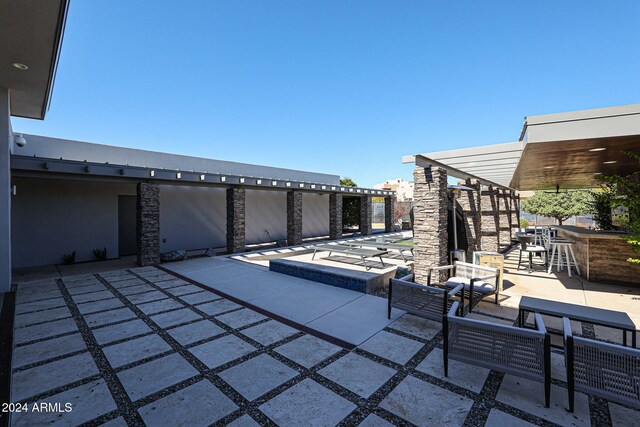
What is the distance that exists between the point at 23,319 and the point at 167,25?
969 centimetres

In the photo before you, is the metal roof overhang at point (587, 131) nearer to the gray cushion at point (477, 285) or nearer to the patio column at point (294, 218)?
the gray cushion at point (477, 285)

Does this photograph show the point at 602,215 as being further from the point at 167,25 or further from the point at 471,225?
the point at 167,25

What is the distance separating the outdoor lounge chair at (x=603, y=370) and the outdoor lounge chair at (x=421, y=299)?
1.52 metres

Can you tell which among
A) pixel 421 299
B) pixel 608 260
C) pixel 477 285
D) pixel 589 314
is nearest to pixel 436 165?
pixel 477 285

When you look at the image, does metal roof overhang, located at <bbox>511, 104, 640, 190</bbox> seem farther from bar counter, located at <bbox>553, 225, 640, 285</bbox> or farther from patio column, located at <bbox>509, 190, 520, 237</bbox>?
patio column, located at <bbox>509, 190, 520, 237</bbox>

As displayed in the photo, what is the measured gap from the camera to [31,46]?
5.14 meters

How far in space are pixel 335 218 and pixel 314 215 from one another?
10.6 ft

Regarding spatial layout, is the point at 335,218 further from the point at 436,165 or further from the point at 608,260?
the point at 608,260

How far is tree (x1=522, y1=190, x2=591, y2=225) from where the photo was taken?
70.1 ft

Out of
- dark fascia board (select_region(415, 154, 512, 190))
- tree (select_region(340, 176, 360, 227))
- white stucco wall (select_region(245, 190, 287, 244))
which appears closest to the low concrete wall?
dark fascia board (select_region(415, 154, 512, 190))

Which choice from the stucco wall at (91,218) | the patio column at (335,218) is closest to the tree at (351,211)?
the patio column at (335,218)

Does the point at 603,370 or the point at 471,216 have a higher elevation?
the point at 471,216

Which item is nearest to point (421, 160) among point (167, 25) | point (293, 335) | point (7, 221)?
point (293, 335)

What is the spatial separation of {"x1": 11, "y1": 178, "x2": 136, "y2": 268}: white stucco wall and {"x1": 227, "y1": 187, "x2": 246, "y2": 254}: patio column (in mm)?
4819
